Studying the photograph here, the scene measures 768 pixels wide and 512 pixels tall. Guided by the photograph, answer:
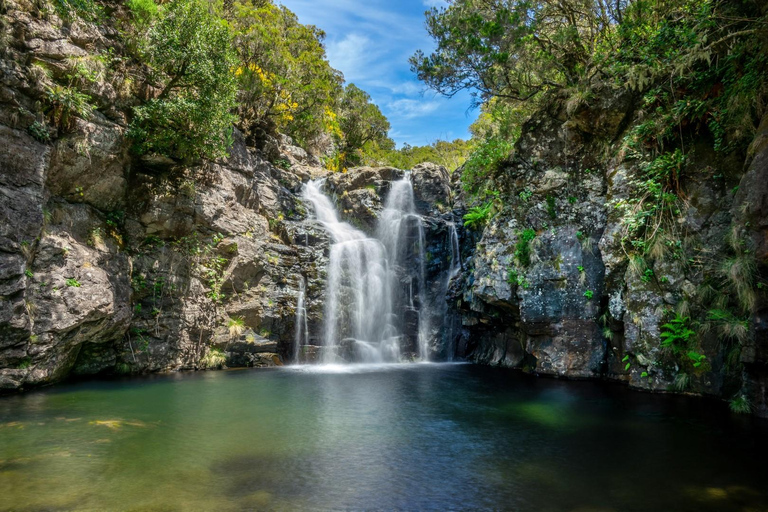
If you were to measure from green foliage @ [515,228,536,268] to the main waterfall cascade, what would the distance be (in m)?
5.30

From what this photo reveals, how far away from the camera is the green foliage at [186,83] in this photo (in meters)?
11.2

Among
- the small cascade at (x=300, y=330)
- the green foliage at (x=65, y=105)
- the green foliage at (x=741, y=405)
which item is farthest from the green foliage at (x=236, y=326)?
the green foliage at (x=741, y=405)

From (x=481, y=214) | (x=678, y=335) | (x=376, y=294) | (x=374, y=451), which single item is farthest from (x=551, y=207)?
(x=374, y=451)

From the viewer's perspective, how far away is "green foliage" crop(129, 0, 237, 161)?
11211mm

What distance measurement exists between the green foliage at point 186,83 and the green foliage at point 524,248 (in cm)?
963

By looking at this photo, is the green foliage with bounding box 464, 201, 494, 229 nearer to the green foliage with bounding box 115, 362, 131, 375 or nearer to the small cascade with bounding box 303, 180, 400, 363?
the small cascade with bounding box 303, 180, 400, 363

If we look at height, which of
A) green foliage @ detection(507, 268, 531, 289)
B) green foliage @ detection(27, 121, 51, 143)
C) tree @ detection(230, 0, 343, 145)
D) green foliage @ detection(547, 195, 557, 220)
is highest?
tree @ detection(230, 0, 343, 145)

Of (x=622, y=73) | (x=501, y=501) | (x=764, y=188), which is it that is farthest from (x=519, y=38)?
→ (x=501, y=501)

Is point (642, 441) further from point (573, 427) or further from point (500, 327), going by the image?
point (500, 327)

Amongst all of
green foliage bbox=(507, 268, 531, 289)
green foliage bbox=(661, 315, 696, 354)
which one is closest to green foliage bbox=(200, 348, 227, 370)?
green foliage bbox=(507, 268, 531, 289)

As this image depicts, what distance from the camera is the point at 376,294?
1653 centimetres

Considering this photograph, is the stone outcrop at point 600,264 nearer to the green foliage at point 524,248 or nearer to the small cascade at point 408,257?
the green foliage at point 524,248

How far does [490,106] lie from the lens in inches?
666

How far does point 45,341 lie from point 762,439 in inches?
538
